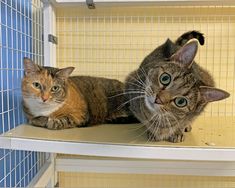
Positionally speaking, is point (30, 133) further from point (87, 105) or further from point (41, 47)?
point (41, 47)

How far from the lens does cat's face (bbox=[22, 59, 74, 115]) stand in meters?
0.84

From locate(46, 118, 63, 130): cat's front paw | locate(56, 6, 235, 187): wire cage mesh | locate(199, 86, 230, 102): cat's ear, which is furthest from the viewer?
locate(56, 6, 235, 187): wire cage mesh

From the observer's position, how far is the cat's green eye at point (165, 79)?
2.25 ft

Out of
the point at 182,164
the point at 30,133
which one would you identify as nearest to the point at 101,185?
the point at 182,164

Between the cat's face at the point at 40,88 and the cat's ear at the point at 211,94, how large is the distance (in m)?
0.43

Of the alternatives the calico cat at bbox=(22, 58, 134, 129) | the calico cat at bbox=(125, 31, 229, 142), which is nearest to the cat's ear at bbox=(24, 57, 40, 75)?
the calico cat at bbox=(22, 58, 134, 129)

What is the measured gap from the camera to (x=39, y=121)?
85 centimetres

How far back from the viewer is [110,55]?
1.24 m

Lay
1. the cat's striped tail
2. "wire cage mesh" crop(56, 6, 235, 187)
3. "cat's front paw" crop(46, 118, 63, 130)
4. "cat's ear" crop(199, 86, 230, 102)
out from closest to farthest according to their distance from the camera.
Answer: "cat's ear" crop(199, 86, 230, 102)
"cat's front paw" crop(46, 118, 63, 130)
the cat's striped tail
"wire cage mesh" crop(56, 6, 235, 187)

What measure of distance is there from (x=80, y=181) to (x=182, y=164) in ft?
1.66

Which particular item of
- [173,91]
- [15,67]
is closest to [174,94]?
[173,91]

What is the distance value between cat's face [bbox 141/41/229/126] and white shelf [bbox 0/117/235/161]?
78mm

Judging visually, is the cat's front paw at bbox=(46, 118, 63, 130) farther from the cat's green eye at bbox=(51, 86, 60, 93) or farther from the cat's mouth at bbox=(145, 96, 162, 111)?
the cat's mouth at bbox=(145, 96, 162, 111)

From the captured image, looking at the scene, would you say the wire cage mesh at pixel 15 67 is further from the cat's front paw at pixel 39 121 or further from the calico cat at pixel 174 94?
the calico cat at pixel 174 94
